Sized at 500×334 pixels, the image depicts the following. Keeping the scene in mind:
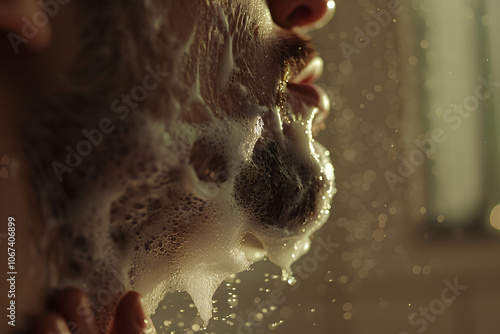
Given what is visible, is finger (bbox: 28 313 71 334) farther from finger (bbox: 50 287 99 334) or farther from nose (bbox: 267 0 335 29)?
nose (bbox: 267 0 335 29)

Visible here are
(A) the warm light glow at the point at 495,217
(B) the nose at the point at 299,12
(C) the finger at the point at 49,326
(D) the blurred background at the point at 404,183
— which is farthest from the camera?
(A) the warm light glow at the point at 495,217

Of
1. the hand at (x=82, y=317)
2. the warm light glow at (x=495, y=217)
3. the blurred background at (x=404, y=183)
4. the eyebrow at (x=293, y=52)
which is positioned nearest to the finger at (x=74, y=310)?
the hand at (x=82, y=317)

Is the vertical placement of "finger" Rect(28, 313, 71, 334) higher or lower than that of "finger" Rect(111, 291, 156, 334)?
higher

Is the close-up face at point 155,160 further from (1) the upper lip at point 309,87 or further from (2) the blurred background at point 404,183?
(2) the blurred background at point 404,183

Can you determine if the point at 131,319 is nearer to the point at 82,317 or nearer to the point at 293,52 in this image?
the point at 82,317

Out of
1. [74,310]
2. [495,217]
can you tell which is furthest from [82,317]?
[495,217]

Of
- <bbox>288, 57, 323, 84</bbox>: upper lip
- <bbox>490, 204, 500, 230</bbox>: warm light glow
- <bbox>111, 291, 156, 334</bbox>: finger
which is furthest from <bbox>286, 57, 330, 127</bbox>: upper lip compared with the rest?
<bbox>490, 204, 500, 230</bbox>: warm light glow

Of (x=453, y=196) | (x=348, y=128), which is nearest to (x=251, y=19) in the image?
(x=348, y=128)

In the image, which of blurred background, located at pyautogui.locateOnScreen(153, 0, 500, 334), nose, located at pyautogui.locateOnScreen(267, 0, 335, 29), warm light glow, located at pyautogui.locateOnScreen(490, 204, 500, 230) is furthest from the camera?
warm light glow, located at pyautogui.locateOnScreen(490, 204, 500, 230)
